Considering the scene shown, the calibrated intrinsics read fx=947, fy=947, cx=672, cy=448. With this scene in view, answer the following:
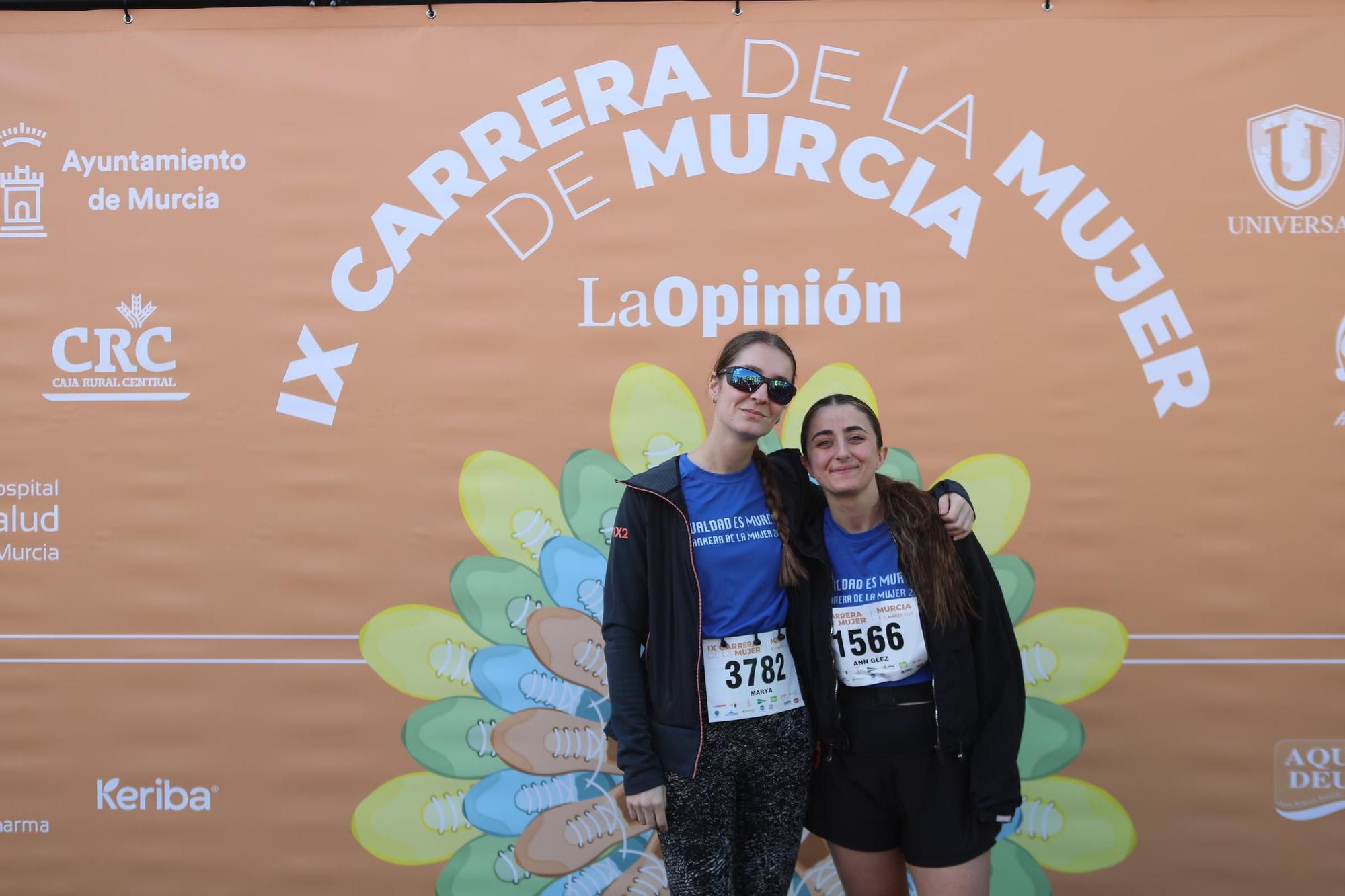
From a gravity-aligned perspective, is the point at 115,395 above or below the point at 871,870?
above

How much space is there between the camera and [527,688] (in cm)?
289

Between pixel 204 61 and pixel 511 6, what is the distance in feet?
3.19

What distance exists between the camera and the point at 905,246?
288 cm

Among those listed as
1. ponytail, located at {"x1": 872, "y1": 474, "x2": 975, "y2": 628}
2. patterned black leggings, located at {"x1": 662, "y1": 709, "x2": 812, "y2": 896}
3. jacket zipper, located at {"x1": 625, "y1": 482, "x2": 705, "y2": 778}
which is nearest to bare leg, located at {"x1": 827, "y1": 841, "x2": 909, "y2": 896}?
patterned black leggings, located at {"x1": 662, "y1": 709, "x2": 812, "y2": 896}

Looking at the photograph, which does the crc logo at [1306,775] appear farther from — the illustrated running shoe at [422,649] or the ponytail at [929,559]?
the illustrated running shoe at [422,649]

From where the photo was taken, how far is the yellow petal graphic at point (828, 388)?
113 inches

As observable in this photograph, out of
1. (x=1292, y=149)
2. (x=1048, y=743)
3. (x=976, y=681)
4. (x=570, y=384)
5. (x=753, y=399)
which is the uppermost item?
(x=1292, y=149)

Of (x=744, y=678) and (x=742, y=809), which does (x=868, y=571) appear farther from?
(x=742, y=809)

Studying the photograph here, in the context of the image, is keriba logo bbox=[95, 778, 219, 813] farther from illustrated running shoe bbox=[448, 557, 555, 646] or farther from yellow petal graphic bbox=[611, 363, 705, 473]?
yellow petal graphic bbox=[611, 363, 705, 473]

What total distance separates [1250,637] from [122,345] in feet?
11.7

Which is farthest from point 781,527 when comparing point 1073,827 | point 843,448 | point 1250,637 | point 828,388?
point 1250,637

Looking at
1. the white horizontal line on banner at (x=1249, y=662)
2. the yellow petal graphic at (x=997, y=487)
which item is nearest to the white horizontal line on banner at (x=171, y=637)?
the yellow petal graphic at (x=997, y=487)

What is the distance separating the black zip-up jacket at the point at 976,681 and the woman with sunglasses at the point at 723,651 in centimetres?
4

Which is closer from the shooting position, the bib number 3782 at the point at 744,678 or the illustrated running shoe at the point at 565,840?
the bib number 3782 at the point at 744,678
